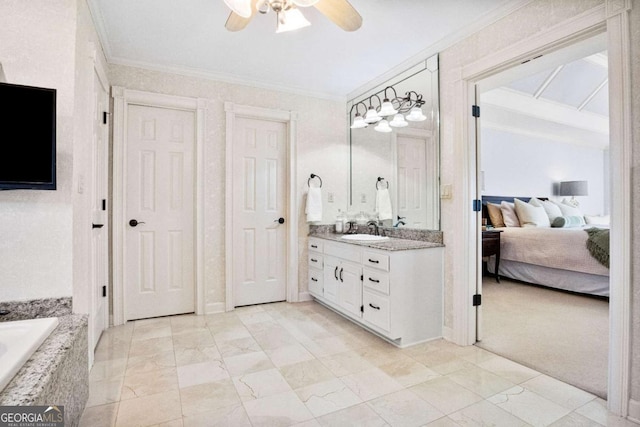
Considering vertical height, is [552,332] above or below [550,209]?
below

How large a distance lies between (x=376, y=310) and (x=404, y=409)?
0.90m

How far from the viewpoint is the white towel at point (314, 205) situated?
3570 millimetres

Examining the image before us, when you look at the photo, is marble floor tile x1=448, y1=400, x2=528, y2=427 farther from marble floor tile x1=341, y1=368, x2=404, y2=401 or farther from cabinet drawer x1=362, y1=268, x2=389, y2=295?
cabinet drawer x1=362, y1=268, x2=389, y2=295

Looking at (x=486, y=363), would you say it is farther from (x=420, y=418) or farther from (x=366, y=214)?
(x=366, y=214)

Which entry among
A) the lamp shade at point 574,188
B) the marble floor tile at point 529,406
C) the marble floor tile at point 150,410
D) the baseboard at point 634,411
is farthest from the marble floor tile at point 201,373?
the lamp shade at point 574,188

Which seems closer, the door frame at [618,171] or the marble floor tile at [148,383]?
the door frame at [618,171]

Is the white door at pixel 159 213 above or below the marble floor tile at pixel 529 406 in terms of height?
above

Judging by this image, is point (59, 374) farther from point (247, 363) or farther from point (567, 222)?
point (567, 222)

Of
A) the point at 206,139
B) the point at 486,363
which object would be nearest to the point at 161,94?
the point at 206,139

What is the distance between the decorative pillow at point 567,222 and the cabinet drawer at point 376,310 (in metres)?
3.82

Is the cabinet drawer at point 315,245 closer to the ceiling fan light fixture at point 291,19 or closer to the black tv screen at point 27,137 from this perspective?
the ceiling fan light fixture at point 291,19

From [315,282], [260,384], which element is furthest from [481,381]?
[315,282]

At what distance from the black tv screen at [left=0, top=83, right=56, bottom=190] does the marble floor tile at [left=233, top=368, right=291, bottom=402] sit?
1.41 m

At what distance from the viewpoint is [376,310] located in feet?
8.38
